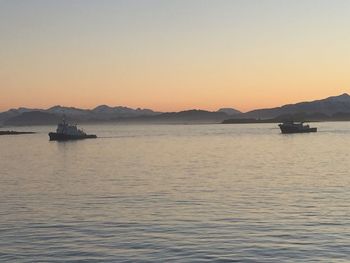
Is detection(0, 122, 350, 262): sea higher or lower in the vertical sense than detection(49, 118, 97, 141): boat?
lower

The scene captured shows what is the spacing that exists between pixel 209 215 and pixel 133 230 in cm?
573

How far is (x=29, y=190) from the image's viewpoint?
47.6 meters

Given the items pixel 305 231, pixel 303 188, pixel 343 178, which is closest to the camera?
pixel 305 231

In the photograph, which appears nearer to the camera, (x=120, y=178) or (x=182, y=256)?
(x=182, y=256)

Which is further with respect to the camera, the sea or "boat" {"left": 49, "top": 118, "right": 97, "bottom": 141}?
"boat" {"left": 49, "top": 118, "right": 97, "bottom": 141}

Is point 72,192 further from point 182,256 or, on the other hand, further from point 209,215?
point 182,256

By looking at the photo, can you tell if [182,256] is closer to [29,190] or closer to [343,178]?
[29,190]

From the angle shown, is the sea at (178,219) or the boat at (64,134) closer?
the sea at (178,219)

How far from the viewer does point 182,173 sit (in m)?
61.8

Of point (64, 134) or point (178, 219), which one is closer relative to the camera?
point (178, 219)

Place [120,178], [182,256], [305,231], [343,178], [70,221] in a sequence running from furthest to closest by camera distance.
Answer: [120,178], [343,178], [70,221], [305,231], [182,256]

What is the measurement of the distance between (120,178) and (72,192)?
1171 centimetres

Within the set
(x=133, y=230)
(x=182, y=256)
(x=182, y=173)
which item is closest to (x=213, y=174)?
(x=182, y=173)

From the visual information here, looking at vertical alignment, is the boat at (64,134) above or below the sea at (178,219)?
above
